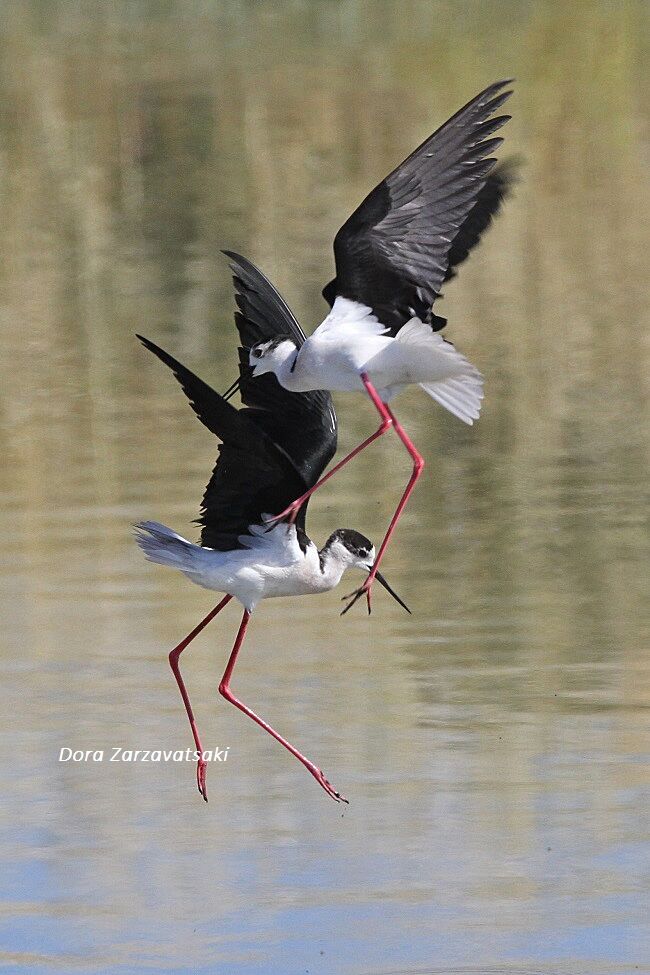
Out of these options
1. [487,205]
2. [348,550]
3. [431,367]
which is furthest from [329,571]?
[487,205]

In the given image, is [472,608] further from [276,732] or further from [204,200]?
[204,200]

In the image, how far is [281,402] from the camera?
5.64 meters

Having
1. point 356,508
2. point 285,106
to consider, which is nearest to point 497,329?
point 356,508

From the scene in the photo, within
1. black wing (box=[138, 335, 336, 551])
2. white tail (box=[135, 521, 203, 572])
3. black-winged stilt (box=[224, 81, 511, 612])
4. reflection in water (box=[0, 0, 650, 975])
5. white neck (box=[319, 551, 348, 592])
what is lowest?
reflection in water (box=[0, 0, 650, 975])

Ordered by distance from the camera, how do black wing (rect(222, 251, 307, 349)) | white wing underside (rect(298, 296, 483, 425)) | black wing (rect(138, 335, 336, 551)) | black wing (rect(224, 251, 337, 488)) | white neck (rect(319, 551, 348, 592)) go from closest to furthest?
black wing (rect(138, 335, 336, 551)) → white wing underside (rect(298, 296, 483, 425)) → white neck (rect(319, 551, 348, 592)) → black wing (rect(224, 251, 337, 488)) → black wing (rect(222, 251, 307, 349))

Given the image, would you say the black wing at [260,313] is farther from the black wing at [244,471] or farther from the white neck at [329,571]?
the white neck at [329,571]

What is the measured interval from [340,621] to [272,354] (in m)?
1.61

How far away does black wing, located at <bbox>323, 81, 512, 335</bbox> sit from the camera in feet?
17.3

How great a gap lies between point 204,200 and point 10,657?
9511mm

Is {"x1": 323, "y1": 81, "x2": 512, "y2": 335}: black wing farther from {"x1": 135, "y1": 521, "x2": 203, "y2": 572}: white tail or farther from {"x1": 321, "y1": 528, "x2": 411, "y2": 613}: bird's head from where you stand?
{"x1": 135, "y1": 521, "x2": 203, "y2": 572}: white tail

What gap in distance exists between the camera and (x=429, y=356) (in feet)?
16.7

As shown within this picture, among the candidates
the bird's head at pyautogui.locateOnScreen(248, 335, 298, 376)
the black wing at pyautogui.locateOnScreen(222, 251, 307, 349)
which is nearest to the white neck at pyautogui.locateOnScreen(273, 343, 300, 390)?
the bird's head at pyautogui.locateOnScreen(248, 335, 298, 376)

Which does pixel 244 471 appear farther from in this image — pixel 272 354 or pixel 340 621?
pixel 340 621

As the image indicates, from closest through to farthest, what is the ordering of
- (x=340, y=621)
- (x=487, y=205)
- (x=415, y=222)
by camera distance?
(x=415, y=222)
(x=487, y=205)
(x=340, y=621)
